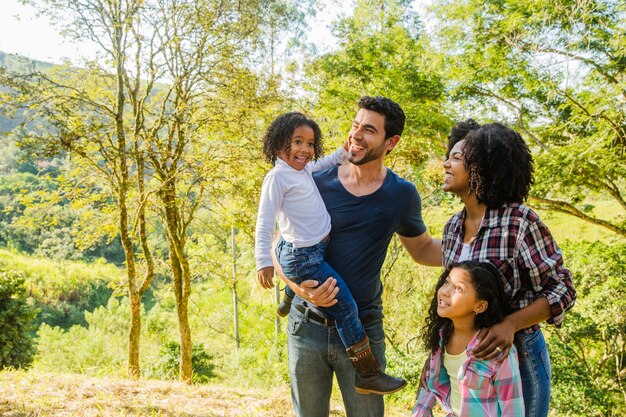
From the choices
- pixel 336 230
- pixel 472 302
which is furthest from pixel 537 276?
pixel 336 230

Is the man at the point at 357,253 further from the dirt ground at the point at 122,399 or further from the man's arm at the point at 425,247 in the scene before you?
the dirt ground at the point at 122,399

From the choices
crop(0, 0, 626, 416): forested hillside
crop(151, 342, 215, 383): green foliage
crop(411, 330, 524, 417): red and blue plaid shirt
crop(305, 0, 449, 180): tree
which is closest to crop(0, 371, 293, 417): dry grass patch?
crop(0, 0, 626, 416): forested hillside

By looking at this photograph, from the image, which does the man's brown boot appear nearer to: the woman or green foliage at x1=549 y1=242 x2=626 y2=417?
the woman

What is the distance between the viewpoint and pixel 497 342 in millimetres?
1432

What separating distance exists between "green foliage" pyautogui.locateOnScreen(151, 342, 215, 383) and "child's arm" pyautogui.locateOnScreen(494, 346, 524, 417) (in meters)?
15.5

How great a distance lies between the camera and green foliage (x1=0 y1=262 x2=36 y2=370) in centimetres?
851

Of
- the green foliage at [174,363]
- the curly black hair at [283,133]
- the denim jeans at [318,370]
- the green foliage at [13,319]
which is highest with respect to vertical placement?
the curly black hair at [283,133]

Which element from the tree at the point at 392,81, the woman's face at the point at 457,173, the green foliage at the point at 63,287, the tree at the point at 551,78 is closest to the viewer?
the woman's face at the point at 457,173

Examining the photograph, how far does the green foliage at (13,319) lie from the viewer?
8.51 m

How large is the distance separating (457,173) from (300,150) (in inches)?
27.4

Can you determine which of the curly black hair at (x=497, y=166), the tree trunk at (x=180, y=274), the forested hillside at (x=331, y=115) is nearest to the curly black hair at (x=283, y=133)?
the curly black hair at (x=497, y=166)

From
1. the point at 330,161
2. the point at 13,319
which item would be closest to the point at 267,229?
the point at 330,161

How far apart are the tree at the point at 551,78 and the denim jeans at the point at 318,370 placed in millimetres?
4976

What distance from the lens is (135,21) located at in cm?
740
